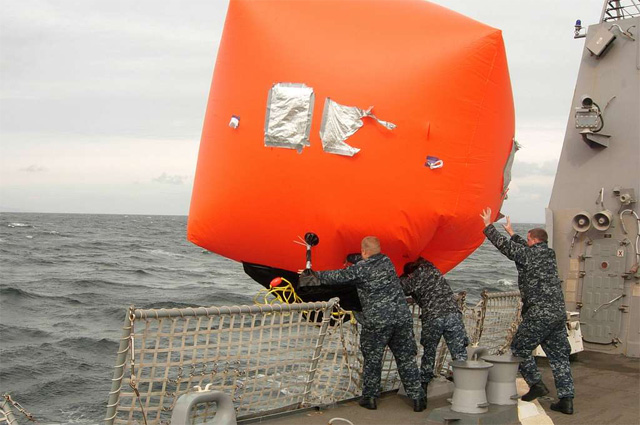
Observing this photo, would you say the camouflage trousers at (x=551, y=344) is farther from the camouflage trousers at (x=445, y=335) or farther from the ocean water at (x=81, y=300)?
the ocean water at (x=81, y=300)

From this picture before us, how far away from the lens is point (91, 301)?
26078 millimetres

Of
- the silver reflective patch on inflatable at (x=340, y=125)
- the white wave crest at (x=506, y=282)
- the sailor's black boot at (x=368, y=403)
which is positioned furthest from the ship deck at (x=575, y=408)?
the white wave crest at (x=506, y=282)

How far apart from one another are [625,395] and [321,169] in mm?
4144

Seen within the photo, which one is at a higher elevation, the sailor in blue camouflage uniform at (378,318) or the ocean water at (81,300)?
the sailor in blue camouflage uniform at (378,318)

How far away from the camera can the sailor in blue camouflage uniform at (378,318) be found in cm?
585

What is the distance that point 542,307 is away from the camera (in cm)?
647

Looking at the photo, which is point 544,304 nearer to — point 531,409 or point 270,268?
point 531,409

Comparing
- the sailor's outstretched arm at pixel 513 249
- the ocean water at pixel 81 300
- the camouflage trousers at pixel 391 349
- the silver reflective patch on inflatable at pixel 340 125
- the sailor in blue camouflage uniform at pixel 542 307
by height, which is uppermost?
the silver reflective patch on inflatable at pixel 340 125

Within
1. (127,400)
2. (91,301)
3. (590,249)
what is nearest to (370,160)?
(590,249)

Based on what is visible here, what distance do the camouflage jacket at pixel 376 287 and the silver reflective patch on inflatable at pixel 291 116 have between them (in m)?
1.07

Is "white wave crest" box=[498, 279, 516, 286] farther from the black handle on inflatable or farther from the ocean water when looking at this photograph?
the black handle on inflatable

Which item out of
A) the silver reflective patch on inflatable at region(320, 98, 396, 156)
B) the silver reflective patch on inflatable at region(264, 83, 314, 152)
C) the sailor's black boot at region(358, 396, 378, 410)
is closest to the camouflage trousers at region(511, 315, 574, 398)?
the sailor's black boot at region(358, 396, 378, 410)

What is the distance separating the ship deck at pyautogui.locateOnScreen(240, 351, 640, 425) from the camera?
6.09 metres

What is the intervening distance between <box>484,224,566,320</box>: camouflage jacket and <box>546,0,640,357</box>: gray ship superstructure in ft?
10.9
